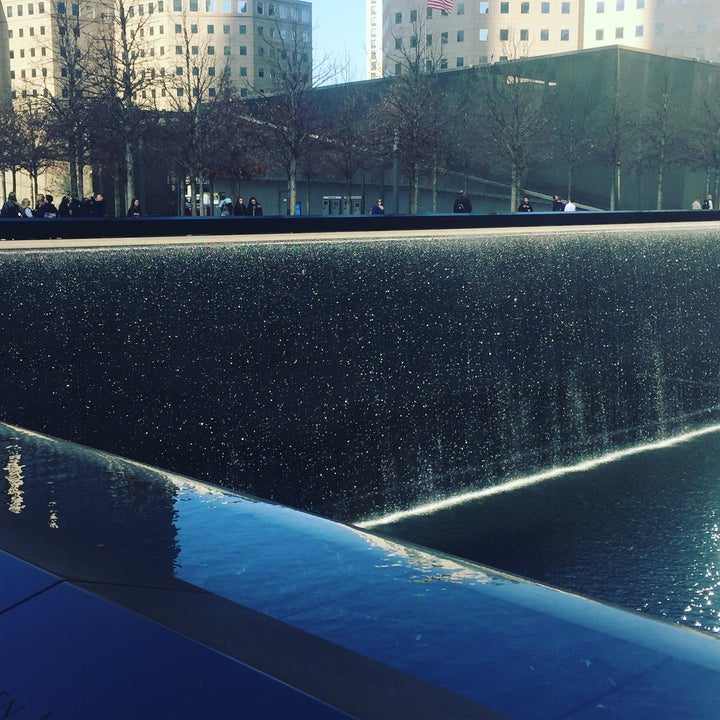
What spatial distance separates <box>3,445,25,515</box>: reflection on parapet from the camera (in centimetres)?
200

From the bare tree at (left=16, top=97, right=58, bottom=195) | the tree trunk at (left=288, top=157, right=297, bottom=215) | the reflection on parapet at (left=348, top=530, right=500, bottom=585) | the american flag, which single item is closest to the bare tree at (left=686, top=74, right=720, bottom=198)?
the american flag

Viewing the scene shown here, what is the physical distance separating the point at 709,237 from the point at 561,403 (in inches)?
121

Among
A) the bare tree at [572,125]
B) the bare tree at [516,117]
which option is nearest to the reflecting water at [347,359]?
the bare tree at [516,117]

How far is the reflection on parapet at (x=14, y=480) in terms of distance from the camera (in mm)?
1999

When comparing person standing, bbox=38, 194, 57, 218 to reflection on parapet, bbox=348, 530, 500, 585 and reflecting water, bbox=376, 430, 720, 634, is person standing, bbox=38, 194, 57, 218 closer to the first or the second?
reflecting water, bbox=376, 430, 720, 634

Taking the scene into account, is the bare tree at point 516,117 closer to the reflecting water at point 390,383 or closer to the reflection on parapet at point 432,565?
the reflecting water at point 390,383

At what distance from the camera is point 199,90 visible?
31.0m

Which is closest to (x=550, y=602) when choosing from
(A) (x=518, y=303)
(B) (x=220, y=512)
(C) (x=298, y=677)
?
(C) (x=298, y=677)

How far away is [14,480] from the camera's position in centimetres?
224

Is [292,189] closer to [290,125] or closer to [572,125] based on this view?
[290,125]

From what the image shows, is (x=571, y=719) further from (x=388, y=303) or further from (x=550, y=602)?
(x=388, y=303)

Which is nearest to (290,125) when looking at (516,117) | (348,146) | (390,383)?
(348,146)

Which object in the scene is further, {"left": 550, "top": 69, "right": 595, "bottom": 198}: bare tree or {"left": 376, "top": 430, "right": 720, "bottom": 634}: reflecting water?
{"left": 550, "top": 69, "right": 595, "bottom": 198}: bare tree

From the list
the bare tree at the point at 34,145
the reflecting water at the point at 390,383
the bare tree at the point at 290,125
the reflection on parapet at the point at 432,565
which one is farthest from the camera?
the bare tree at the point at 34,145
